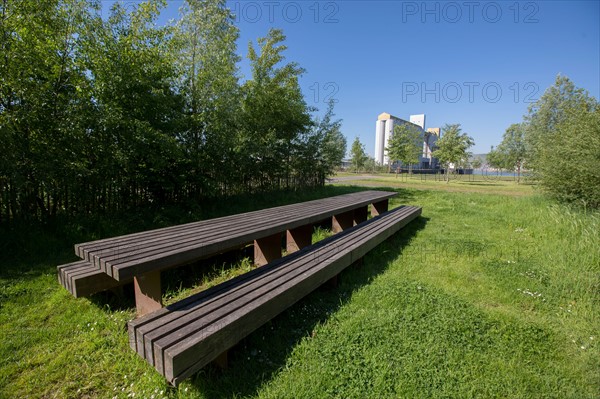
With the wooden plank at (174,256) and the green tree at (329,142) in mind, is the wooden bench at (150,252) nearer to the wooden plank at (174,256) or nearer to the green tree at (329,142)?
the wooden plank at (174,256)

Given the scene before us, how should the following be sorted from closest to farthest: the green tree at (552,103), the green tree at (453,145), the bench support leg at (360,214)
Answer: the bench support leg at (360,214) < the green tree at (552,103) < the green tree at (453,145)

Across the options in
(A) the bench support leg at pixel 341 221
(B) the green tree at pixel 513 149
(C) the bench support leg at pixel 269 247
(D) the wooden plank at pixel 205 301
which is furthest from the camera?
(B) the green tree at pixel 513 149

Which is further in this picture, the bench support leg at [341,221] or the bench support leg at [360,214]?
the bench support leg at [360,214]

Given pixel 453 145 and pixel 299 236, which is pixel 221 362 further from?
pixel 453 145

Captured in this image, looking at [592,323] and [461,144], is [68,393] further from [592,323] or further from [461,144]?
[461,144]

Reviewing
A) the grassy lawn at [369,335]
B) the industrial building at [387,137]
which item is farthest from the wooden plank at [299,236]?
the industrial building at [387,137]

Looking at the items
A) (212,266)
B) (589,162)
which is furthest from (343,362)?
(589,162)

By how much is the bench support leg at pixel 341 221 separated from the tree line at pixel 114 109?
3329mm

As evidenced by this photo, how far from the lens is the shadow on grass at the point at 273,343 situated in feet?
5.55

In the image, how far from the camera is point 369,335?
7.08 ft

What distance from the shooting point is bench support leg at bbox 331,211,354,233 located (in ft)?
16.9

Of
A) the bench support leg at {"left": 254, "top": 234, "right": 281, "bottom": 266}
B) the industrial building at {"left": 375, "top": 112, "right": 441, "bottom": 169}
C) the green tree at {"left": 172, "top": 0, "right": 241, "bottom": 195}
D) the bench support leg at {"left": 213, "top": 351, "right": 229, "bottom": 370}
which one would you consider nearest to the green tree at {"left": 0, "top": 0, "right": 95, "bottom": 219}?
the green tree at {"left": 172, "top": 0, "right": 241, "bottom": 195}

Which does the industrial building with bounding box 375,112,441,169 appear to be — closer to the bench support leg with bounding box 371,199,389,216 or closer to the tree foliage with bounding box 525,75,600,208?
the tree foliage with bounding box 525,75,600,208

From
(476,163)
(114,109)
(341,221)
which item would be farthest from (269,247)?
(476,163)
